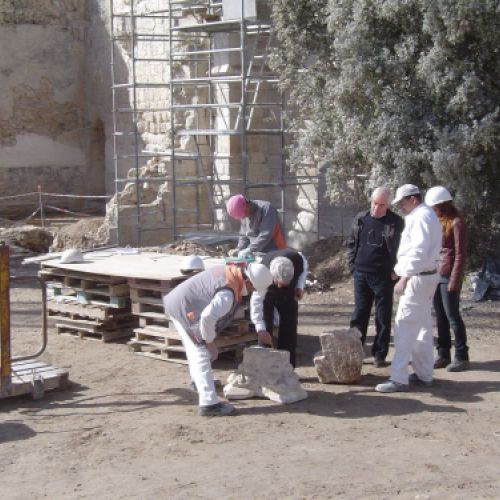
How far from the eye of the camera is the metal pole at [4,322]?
696cm

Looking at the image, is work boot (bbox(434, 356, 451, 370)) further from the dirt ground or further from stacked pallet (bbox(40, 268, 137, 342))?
stacked pallet (bbox(40, 268, 137, 342))

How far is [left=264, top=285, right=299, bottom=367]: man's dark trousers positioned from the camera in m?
7.78

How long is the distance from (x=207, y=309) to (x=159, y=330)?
2.14m

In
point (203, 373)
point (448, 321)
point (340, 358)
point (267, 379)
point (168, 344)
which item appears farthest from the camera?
point (168, 344)

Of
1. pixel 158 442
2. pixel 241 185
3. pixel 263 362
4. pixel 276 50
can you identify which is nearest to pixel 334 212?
pixel 241 185

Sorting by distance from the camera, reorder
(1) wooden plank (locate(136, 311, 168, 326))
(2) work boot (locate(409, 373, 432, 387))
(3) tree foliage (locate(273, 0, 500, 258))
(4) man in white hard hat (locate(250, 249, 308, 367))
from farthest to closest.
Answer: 1. (3) tree foliage (locate(273, 0, 500, 258))
2. (1) wooden plank (locate(136, 311, 168, 326))
3. (4) man in white hard hat (locate(250, 249, 308, 367))
4. (2) work boot (locate(409, 373, 432, 387))

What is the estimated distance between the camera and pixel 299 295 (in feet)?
25.7

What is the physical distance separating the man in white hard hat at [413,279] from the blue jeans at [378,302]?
0.68m

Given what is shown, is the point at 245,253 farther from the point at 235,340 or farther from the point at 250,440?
the point at 250,440

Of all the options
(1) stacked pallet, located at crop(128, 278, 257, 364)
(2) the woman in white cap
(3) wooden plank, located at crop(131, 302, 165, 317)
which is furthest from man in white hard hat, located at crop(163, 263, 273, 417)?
(2) the woman in white cap

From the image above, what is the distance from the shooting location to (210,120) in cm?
1586

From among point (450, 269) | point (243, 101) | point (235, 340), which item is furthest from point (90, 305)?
point (243, 101)

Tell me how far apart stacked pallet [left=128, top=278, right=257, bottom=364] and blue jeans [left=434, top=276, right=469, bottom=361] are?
173cm

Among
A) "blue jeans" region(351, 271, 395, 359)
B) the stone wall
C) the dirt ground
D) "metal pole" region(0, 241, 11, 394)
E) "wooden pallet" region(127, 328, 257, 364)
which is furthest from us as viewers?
the stone wall
